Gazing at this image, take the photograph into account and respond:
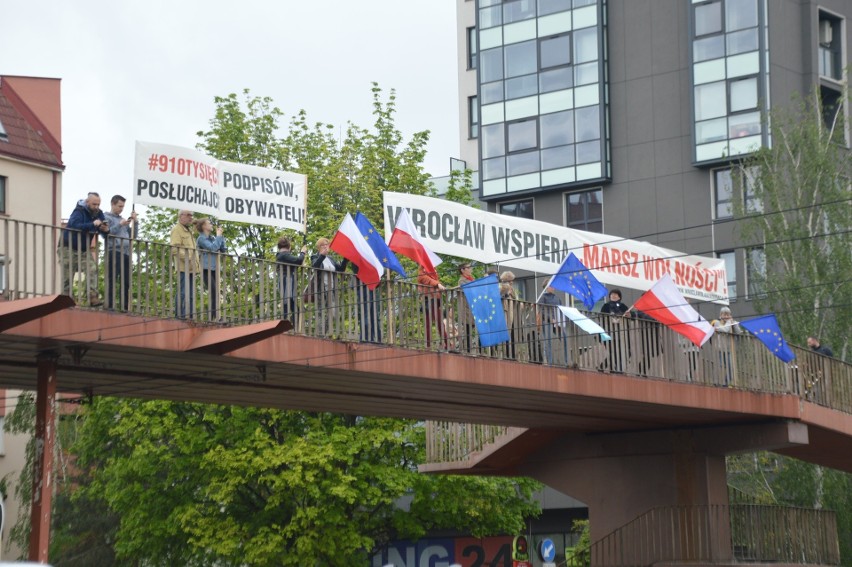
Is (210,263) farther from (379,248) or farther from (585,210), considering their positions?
(585,210)

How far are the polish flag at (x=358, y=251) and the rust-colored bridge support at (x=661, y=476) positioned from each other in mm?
10379

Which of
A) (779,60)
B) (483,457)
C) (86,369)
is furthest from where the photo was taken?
(779,60)

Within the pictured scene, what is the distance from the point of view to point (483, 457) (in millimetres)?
29969

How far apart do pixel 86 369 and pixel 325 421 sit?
55.2 ft

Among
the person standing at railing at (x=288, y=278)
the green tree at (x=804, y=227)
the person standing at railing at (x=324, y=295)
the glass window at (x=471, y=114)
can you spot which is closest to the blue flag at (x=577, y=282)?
the person standing at railing at (x=324, y=295)

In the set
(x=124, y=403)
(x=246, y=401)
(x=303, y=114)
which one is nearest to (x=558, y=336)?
(x=246, y=401)

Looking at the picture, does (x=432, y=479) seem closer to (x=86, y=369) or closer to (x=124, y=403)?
(x=124, y=403)

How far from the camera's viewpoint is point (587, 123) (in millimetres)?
55094

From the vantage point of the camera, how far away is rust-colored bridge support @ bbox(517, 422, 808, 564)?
27625 millimetres

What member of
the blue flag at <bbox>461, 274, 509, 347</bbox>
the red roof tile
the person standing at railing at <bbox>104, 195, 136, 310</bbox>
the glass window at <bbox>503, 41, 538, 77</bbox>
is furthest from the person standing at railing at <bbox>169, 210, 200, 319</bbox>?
the glass window at <bbox>503, 41, 538, 77</bbox>

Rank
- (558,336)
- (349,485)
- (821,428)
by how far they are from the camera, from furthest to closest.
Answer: (349,485) → (821,428) → (558,336)

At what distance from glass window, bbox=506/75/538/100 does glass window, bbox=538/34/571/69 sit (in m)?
0.69

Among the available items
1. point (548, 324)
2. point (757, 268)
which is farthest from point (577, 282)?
point (757, 268)

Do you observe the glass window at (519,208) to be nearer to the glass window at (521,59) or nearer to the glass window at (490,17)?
the glass window at (521,59)
